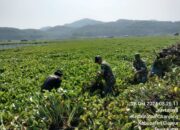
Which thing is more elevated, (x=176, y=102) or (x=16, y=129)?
(x=176, y=102)

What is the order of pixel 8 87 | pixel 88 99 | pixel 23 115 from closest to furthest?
1. pixel 23 115
2. pixel 88 99
3. pixel 8 87

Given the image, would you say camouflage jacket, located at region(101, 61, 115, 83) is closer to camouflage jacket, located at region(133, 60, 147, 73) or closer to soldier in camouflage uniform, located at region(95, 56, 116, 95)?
soldier in camouflage uniform, located at region(95, 56, 116, 95)

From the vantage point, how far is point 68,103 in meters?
9.84

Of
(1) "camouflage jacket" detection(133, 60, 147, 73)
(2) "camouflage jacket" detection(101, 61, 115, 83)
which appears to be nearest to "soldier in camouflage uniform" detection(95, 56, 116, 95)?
(2) "camouflage jacket" detection(101, 61, 115, 83)

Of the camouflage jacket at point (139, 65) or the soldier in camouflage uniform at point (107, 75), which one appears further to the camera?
the camouflage jacket at point (139, 65)

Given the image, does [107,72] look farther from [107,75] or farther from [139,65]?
[139,65]

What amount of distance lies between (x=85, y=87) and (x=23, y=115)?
386cm

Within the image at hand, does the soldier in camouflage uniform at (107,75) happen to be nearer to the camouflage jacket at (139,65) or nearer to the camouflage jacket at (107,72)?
the camouflage jacket at (107,72)

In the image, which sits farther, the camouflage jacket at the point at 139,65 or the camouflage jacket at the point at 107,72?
the camouflage jacket at the point at 139,65

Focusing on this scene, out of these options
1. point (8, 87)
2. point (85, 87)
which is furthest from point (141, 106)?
point (8, 87)

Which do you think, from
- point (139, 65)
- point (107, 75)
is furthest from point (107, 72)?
point (139, 65)

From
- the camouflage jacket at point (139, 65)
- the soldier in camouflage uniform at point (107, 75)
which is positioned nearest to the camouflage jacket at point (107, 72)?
the soldier in camouflage uniform at point (107, 75)

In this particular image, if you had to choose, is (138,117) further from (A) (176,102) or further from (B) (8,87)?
(B) (8,87)

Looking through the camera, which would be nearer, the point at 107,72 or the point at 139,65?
the point at 107,72
